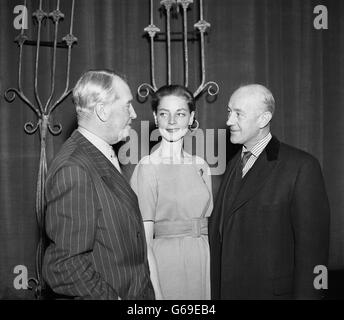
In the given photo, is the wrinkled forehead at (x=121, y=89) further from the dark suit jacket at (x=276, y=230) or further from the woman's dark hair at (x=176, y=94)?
the dark suit jacket at (x=276, y=230)

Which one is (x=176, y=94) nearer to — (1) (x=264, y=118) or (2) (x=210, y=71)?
(1) (x=264, y=118)

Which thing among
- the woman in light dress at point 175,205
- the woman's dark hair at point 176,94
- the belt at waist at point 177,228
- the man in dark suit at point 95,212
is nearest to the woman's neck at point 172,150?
the woman in light dress at point 175,205

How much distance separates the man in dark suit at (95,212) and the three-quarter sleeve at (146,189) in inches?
12.1

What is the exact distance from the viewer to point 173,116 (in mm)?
1616

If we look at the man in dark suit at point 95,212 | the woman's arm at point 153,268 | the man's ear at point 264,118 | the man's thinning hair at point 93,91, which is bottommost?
the woman's arm at point 153,268

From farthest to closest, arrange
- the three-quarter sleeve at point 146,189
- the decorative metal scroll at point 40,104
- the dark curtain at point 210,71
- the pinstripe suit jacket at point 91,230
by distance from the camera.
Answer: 1. the dark curtain at point 210,71
2. the decorative metal scroll at point 40,104
3. the three-quarter sleeve at point 146,189
4. the pinstripe suit jacket at point 91,230

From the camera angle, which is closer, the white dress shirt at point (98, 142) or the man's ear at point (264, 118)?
the white dress shirt at point (98, 142)

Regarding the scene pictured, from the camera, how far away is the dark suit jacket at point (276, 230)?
146 cm

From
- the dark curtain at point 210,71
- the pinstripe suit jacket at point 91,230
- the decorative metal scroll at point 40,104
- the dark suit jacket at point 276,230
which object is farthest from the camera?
the dark curtain at point 210,71

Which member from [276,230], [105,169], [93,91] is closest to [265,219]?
[276,230]

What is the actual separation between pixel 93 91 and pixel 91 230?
376mm

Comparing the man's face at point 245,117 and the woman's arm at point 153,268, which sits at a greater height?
the man's face at point 245,117
